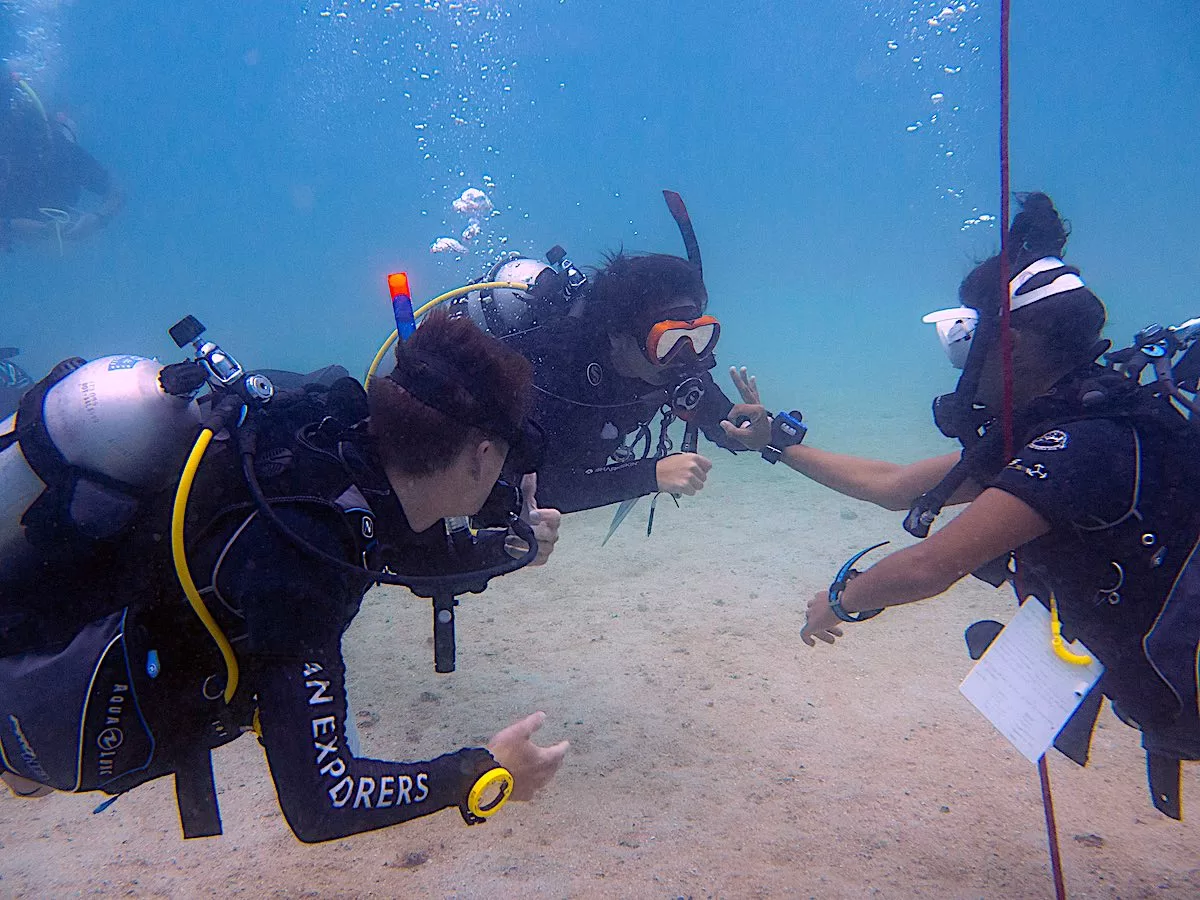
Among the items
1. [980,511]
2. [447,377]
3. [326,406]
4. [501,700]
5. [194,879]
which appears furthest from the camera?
[501,700]

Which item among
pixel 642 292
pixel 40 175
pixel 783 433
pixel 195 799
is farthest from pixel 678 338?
pixel 40 175

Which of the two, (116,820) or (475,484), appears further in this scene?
(116,820)

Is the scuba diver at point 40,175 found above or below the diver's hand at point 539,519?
above

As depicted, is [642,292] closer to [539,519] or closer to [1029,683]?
[539,519]

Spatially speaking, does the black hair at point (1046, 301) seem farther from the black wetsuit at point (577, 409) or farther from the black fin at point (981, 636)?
the black wetsuit at point (577, 409)

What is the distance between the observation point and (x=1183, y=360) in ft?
8.53

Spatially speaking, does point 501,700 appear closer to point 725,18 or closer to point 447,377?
point 447,377

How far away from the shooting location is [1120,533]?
2320mm

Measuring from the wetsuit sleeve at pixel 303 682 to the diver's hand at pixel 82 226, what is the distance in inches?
1215

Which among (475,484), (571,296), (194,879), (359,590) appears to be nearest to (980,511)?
(475,484)

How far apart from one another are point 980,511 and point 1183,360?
46.5 inches

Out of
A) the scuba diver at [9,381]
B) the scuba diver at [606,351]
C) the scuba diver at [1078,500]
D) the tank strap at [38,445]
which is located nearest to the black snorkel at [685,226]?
the scuba diver at [606,351]

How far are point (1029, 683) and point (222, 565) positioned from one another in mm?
2787

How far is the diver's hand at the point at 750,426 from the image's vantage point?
435 cm
